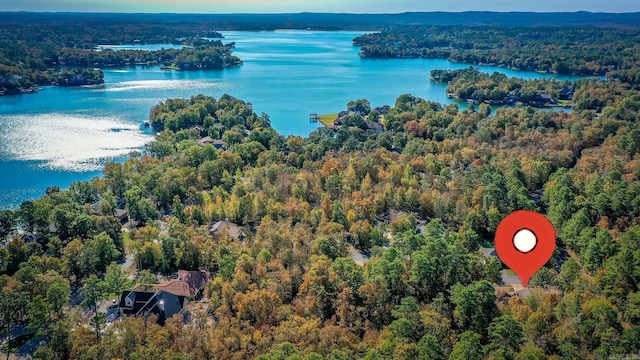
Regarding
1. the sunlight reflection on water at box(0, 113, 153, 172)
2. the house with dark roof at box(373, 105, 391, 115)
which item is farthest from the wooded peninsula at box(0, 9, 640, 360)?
the house with dark roof at box(373, 105, 391, 115)

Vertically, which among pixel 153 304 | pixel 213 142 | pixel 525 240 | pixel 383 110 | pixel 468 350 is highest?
pixel 525 240

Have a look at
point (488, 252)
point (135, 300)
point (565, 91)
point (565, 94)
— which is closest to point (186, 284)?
point (135, 300)

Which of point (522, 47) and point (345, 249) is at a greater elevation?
point (522, 47)

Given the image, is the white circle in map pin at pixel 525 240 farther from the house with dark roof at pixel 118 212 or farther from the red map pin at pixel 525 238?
the house with dark roof at pixel 118 212

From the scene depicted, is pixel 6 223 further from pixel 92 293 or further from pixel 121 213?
pixel 92 293

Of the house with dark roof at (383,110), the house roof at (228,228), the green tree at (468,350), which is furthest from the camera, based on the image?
the house with dark roof at (383,110)

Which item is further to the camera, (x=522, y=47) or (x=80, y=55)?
(x=522, y=47)

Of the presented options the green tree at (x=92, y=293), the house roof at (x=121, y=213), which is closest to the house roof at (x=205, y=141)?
the house roof at (x=121, y=213)
